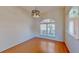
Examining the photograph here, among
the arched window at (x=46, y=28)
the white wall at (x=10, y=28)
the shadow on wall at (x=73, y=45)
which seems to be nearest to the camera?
the shadow on wall at (x=73, y=45)

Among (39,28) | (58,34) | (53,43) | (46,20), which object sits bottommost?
(53,43)

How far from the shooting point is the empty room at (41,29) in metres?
1.76

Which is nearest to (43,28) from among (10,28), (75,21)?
(75,21)

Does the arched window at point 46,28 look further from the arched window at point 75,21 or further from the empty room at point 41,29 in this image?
the arched window at point 75,21

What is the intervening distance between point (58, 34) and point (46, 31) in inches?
20.7

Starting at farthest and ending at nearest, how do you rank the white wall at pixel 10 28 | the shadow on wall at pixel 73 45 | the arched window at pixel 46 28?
the white wall at pixel 10 28 < the arched window at pixel 46 28 < the shadow on wall at pixel 73 45

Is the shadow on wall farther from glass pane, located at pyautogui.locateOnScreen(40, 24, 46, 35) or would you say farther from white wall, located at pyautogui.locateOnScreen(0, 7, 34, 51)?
white wall, located at pyautogui.locateOnScreen(0, 7, 34, 51)

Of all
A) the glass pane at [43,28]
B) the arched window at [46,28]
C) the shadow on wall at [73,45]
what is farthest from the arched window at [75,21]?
the glass pane at [43,28]

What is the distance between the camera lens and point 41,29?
6.39 feet

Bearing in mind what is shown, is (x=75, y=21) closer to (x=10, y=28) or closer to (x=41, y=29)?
(x=41, y=29)

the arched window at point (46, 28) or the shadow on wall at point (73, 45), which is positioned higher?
the arched window at point (46, 28)
